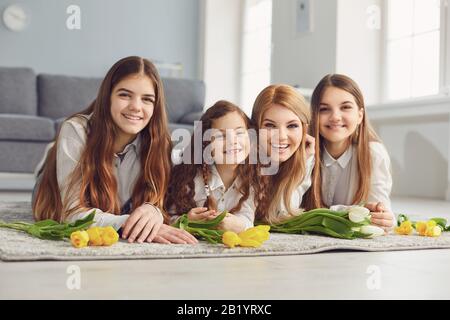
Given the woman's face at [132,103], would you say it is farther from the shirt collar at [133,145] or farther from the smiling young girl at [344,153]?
the smiling young girl at [344,153]

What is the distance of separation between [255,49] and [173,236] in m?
4.98

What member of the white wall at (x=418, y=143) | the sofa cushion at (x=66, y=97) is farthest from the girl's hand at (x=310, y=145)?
the sofa cushion at (x=66, y=97)

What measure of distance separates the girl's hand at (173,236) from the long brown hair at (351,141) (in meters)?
0.53

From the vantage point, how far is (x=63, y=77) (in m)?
4.56

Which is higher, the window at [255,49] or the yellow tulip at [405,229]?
the window at [255,49]

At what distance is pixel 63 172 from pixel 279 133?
0.58 meters

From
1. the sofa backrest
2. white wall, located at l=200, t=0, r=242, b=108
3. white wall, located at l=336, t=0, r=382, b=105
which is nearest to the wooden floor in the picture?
the sofa backrest

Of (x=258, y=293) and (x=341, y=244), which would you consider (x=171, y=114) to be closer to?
(x=341, y=244)

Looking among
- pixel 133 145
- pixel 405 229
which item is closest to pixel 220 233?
pixel 133 145

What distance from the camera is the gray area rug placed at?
121cm

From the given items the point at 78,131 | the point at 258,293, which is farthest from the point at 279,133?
the point at 258,293

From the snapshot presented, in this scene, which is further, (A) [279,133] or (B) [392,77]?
(B) [392,77]

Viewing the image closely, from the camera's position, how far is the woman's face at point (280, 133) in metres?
A: 1.72

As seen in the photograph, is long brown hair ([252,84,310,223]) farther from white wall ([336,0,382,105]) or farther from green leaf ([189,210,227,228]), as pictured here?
white wall ([336,0,382,105])
